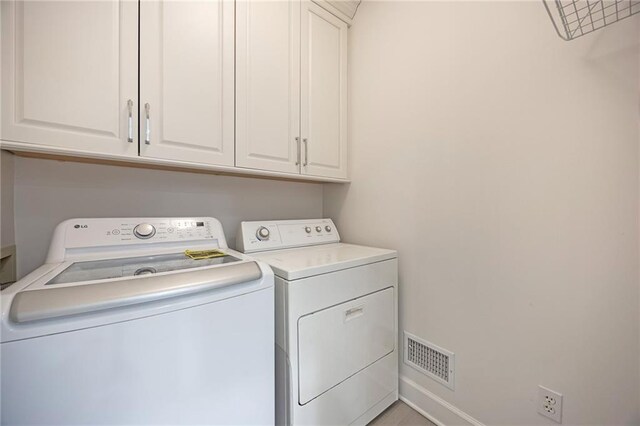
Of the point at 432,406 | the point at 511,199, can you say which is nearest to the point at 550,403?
the point at 432,406

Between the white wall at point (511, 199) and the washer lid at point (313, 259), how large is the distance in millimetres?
282

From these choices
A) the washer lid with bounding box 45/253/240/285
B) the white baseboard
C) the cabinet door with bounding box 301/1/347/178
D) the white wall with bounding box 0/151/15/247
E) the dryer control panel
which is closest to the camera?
the washer lid with bounding box 45/253/240/285

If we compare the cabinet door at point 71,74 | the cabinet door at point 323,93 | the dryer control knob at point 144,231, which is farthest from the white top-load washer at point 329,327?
the cabinet door at point 71,74

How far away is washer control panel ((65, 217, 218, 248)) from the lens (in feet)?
3.43

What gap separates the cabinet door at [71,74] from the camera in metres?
0.85

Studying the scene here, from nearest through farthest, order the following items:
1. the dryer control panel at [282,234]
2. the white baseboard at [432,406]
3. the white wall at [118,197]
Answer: the white wall at [118,197]
the white baseboard at [432,406]
the dryer control panel at [282,234]

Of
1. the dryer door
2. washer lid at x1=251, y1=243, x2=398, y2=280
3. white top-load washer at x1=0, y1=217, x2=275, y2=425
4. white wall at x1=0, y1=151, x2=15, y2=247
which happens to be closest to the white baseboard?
the dryer door

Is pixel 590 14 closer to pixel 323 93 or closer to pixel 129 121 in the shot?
pixel 323 93

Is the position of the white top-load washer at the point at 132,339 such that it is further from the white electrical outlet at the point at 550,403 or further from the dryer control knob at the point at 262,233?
the white electrical outlet at the point at 550,403

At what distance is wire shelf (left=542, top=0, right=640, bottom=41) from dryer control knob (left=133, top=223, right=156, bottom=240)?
5.61 ft

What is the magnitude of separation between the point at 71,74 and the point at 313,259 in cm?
119

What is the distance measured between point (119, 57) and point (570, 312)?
202 centimetres

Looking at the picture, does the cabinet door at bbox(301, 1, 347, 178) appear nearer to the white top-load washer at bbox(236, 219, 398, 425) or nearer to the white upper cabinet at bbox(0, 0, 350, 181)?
the white upper cabinet at bbox(0, 0, 350, 181)

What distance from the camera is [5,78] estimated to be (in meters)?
0.84
